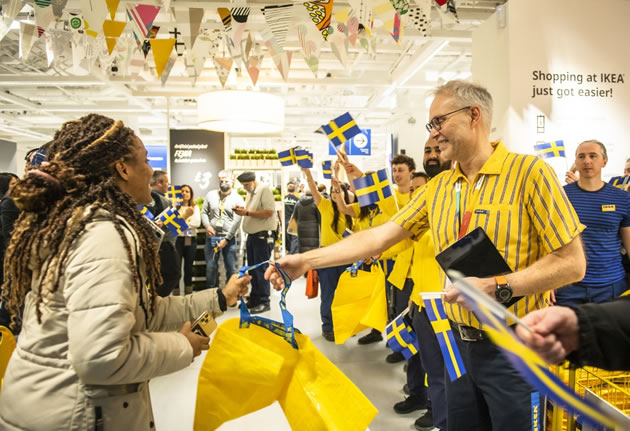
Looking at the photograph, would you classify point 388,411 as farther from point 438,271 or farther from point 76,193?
point 76,193

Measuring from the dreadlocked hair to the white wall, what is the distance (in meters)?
3.54

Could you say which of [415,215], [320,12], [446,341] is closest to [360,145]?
[320,12]

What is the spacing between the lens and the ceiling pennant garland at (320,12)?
12.4ft

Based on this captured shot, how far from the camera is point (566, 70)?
4.08 metres

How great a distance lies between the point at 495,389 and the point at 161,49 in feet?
11.9

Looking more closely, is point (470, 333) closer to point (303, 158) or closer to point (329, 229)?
point (303, 158)

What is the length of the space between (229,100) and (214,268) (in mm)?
2431

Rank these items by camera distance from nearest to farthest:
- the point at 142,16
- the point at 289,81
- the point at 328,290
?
the point at 142,16, the point at 328,290, the point at 289,81

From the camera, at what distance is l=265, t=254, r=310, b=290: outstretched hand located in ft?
5.61

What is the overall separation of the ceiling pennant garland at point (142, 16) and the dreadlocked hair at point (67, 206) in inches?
110

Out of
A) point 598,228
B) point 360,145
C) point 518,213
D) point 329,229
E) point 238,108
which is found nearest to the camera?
point 518,213

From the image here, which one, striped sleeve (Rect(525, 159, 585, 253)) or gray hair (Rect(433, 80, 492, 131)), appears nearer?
striped sleeve (Rect(525, 159, 585, 253))

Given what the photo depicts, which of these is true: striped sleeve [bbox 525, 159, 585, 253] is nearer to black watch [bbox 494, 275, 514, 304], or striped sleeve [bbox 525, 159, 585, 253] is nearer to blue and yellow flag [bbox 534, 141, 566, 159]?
black watch [bbox 494, 275, 514, 304]

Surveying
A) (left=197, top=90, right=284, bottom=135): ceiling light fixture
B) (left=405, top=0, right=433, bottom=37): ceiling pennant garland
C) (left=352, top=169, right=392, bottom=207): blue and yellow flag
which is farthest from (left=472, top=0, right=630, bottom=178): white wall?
(left=197, top=90, right=284, bottom=135): ceiling light fixture
